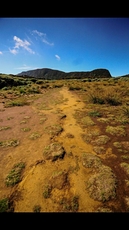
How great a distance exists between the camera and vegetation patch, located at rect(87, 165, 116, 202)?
11.1 ft

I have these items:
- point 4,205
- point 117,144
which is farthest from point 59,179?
point 117,144

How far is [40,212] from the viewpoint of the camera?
306cm

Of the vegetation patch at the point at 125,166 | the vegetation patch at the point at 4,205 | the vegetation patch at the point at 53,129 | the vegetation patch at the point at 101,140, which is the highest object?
the vegetation patch at the point at 101,140

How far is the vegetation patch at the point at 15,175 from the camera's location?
3.91 metres

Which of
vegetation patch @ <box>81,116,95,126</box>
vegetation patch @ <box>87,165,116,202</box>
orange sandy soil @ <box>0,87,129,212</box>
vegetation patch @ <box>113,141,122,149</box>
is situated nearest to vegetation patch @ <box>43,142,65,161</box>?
orange sandy soil @ <box>0,87,129,212</box>

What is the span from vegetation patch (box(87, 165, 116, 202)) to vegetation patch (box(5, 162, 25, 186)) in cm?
208

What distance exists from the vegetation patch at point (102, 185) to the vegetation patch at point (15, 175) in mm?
2083

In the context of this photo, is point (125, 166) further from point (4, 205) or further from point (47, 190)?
point (4, 205)

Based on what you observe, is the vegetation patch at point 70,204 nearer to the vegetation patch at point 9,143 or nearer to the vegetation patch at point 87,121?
the vegetation patch at point 9,143

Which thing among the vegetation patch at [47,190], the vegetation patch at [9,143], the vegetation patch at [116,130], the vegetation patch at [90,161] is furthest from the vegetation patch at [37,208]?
the vegetation patch at [116,130]

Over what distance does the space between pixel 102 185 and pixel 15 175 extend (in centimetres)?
255

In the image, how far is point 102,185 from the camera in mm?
3643
